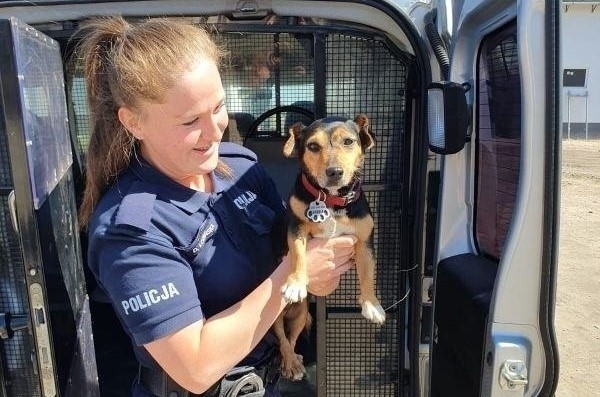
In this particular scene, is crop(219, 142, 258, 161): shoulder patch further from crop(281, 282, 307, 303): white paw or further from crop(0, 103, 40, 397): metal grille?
crop(0, 103, 40, 397): metal grille

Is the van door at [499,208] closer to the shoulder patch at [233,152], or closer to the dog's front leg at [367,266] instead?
the dog's front leg at [367,266]

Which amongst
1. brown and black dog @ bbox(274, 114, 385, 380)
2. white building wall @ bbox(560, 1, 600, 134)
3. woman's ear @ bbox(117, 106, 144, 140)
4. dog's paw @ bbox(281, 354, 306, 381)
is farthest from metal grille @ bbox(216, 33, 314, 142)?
white building wall @ bbox(560, 1, 600, 134)

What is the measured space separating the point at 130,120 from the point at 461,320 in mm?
1197

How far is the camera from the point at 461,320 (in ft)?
5.83

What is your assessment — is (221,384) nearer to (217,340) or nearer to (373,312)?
(217,340)

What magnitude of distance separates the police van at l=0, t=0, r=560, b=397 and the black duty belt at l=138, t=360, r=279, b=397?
0.27 metres

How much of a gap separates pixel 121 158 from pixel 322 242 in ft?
2.32

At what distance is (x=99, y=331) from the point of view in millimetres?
3258

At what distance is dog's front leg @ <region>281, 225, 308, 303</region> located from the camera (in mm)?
1832

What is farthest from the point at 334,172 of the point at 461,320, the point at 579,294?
the point at 579,294

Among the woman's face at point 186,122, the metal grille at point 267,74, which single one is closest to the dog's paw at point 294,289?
the woman's face at point 186,122

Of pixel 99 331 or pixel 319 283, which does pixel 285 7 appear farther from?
pixel 99 331

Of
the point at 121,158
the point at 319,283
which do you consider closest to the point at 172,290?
the point at 121,158

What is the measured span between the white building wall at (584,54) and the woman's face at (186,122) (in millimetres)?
22968
